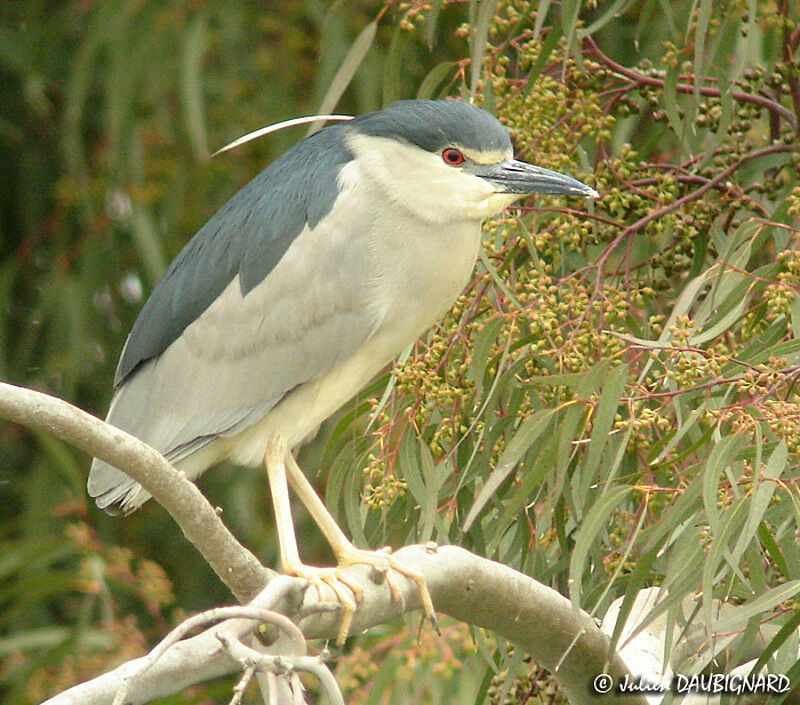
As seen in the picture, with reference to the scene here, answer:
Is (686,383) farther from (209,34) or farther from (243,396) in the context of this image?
(209,34)

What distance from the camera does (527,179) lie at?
1.53 m

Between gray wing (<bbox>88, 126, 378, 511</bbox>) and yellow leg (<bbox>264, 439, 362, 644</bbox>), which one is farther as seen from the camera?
gray wing (<bbox>88, 126, 378, 511</bbox>)

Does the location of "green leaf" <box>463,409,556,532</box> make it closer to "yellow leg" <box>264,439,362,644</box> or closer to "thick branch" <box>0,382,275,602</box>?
"yellow leg" <box>264,439,362,644</box>

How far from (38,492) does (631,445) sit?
1.97 meters

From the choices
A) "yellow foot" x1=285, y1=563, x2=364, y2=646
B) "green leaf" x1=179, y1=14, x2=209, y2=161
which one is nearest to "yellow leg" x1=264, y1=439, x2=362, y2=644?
"yellow foot" x1=285, y1=563, x2=364, y2=646

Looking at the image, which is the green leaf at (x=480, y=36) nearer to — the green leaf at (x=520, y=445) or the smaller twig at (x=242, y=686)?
the green leaf at (x=520, y=445)

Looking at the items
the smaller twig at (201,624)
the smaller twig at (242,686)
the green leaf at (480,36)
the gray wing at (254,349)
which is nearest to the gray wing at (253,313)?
the gray wing at (254,349)

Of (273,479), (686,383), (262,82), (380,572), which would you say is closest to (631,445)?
(686,383)

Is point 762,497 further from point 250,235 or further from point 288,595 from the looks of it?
point 250,235

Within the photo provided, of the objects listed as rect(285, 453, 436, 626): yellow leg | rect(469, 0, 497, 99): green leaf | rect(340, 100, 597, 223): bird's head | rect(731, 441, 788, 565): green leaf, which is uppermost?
rect(469, 0, 497, 99): green leaf

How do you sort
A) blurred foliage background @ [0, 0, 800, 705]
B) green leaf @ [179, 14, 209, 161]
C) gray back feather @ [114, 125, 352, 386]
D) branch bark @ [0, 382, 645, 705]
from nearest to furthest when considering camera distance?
branch bark @ [0, 382, 645, 705]
blurred foliage background @ [0, 0, 800, 705]
gray back feather @ [114, 125, 352, 386]
green leaf @ [179, 14, 209, 161]

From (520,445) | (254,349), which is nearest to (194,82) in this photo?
(254,349)

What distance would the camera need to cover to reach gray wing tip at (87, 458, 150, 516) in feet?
5.45

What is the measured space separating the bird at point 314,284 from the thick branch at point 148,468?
37cm
